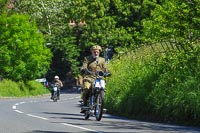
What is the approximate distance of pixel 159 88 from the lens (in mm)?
18375

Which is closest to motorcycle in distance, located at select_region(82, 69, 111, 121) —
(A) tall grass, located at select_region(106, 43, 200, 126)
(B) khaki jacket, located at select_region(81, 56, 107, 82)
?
(B) khaki jacket, located at select_region(81, 56, 107, 82)

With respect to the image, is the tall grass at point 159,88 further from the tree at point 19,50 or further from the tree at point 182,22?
the tree at point 19,50

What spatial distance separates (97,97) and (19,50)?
42.3m

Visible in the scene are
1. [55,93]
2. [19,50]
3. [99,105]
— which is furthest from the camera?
[19,50]

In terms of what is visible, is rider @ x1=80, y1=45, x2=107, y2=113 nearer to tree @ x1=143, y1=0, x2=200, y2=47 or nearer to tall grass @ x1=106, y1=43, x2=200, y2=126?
tall grass @ x1=106, y1=43, x2=200, y2=126

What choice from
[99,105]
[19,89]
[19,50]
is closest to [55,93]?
[19,89]

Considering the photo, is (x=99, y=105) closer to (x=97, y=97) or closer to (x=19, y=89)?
(x=97, y=97)

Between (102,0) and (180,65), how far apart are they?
48207mm

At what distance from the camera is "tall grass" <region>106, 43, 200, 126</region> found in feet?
54.1

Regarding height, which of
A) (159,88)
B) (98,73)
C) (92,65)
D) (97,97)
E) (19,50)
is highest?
(19,50)

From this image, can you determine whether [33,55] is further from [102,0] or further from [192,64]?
[192,64]

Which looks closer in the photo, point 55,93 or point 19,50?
point 55,93

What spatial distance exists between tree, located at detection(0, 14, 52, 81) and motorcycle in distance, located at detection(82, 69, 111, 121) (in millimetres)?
→ 41201

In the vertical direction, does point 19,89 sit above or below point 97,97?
above
